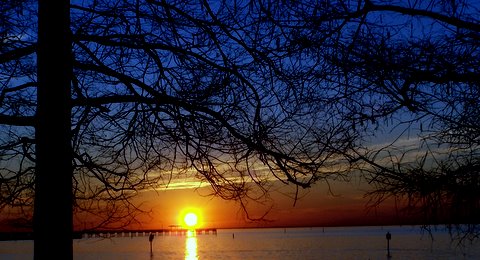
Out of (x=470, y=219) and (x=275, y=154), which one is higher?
(x=275, y=154)

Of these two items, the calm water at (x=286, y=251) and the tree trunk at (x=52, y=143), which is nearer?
the tree trunk at (x=52, y=143)

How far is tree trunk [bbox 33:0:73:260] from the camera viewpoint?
443 cm

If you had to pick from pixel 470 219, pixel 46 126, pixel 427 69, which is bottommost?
pixel 470 219

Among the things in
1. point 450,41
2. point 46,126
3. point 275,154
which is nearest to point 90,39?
point 46,126

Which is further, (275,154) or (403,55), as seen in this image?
(275,154)

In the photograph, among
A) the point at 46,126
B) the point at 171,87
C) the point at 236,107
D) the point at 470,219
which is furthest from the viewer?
the point at 171,87

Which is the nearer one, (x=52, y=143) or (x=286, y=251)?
(x=52, y=143)

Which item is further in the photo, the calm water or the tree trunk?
the calm water

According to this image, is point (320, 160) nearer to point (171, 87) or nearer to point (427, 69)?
point (427, 69)

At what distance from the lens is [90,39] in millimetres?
5879

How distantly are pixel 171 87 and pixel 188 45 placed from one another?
525 millimetres

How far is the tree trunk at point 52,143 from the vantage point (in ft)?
14.5

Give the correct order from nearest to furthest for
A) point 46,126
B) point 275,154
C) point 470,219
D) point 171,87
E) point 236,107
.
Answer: point 46,126 < point 470,219 < point 275,154 < point 236,107 < point 171,87

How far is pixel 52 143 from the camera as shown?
4531 mm
